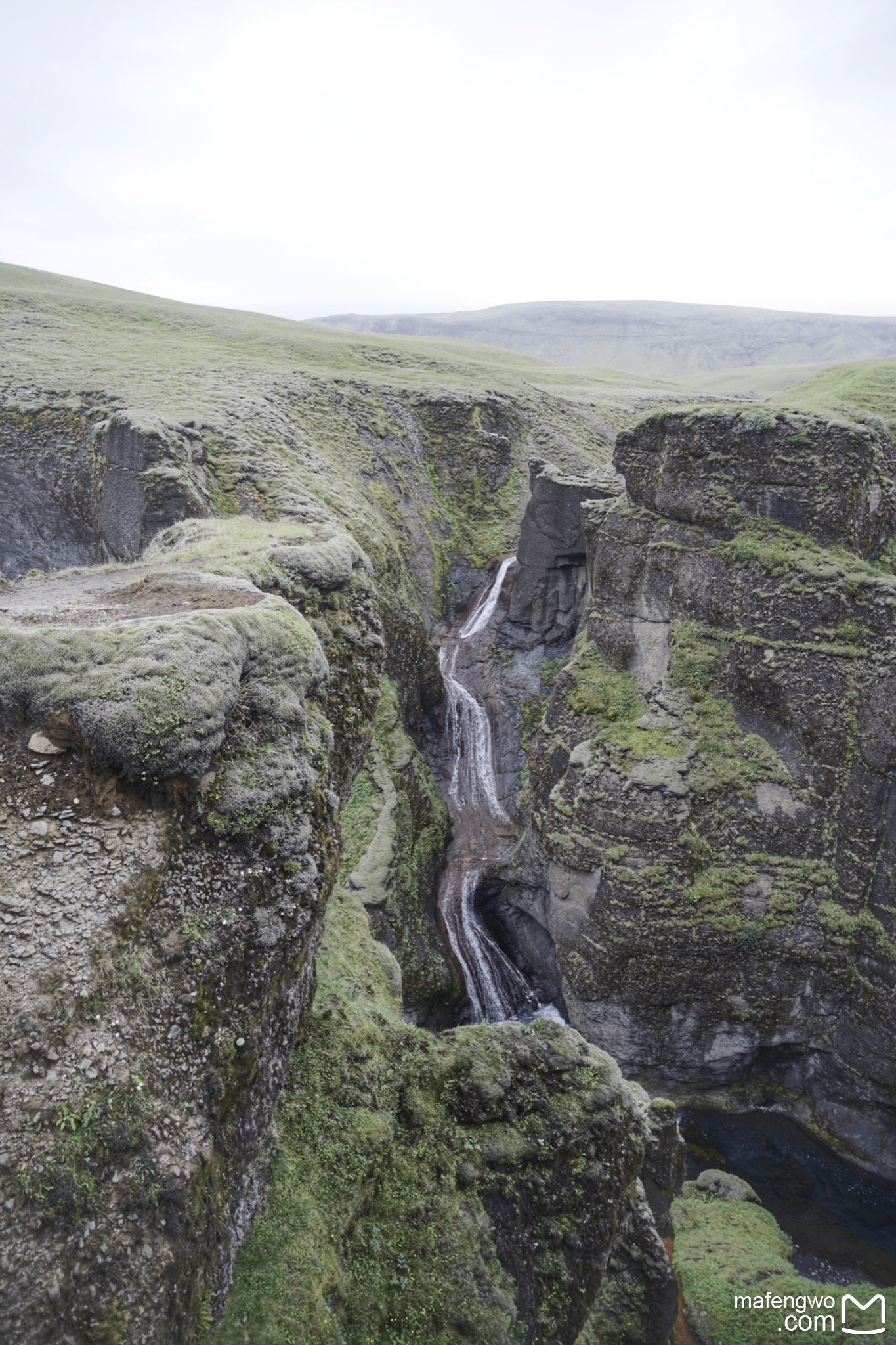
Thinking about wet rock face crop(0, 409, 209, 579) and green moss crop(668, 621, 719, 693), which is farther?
wet rock face crop(0, 409, 209, 579)

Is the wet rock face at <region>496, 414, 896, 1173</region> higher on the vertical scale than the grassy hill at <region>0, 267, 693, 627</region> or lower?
lower

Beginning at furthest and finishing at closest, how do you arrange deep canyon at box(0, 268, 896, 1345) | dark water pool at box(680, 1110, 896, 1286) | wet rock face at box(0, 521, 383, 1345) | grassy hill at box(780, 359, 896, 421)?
grassy hill at box(780, 359, 896, 421), dark water pool at box(680, 1110, 896, 1286), deep canyon at box(0, 268, 896, 1345), wet rock face at box(0, 521, 383, 1345)

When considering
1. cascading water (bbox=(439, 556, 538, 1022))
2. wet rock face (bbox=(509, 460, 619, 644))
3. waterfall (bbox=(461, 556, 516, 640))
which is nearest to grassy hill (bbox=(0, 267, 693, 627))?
waterfall (bbox=(461, 556, 516, 640))

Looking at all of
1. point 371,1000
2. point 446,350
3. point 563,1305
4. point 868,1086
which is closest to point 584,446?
point 446,350

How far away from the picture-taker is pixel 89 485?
25641mm

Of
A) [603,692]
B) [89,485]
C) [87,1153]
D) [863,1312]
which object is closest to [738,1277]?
[863,1312]

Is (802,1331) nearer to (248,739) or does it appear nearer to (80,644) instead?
(248,739)

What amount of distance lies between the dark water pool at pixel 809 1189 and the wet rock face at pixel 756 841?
654 millimetres

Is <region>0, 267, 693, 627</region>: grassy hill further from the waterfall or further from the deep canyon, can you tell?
the waterfall

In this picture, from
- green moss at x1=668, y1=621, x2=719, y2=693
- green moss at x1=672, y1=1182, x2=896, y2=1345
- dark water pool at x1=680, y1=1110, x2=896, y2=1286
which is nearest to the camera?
green moss at x1=672, y1=1182, x2=896, y2=1345

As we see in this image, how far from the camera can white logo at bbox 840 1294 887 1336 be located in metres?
13.2

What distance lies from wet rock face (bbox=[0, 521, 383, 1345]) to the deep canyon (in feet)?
0.11

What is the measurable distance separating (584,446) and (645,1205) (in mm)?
42812

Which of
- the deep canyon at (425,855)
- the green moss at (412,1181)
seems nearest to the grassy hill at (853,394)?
the deep canyon at (425,855)
